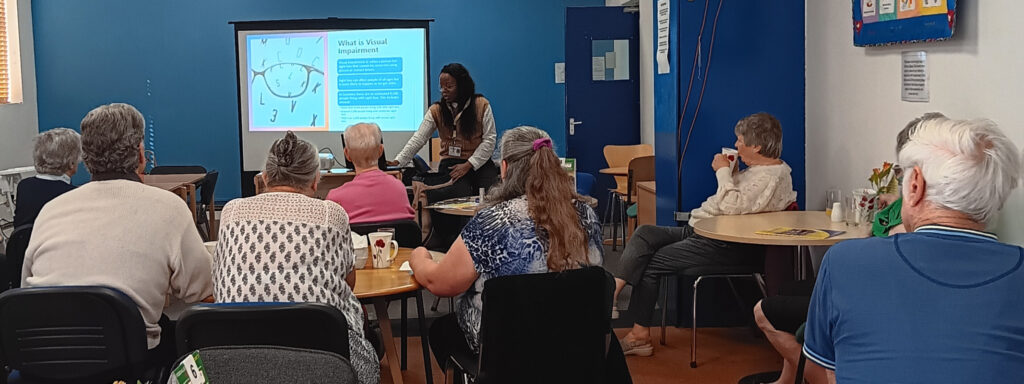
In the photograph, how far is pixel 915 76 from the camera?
400 centimetres

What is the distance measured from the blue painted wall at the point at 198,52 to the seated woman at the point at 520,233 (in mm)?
7261

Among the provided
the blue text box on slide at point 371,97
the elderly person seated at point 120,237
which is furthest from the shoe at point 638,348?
the blue text box on slide at point 371,97

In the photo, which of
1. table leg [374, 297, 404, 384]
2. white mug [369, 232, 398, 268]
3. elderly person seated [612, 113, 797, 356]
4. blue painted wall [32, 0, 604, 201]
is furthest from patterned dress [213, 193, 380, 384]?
blue painted wall [32, 0, 604, 201]

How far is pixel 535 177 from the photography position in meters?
2.95

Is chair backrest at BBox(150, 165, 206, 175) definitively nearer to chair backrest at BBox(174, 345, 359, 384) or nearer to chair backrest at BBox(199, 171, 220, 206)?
chair backrest at BBox(199, 171, 220, 206)

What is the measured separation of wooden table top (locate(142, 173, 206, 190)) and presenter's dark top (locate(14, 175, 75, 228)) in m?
2.26

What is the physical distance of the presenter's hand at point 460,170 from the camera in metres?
6.21

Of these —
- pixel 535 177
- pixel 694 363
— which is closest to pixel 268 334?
pixel 535 177

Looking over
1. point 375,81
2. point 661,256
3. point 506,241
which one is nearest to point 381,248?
point 506,241

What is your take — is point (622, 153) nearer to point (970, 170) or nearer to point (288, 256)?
point (288, 256)

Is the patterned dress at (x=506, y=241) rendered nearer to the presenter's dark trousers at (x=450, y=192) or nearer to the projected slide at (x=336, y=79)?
the presenter's dark trousers at (x=450, y=192)

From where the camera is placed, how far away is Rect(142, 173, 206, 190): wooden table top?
22.7ft

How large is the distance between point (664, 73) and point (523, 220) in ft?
8.46

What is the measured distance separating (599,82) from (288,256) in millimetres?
6398
